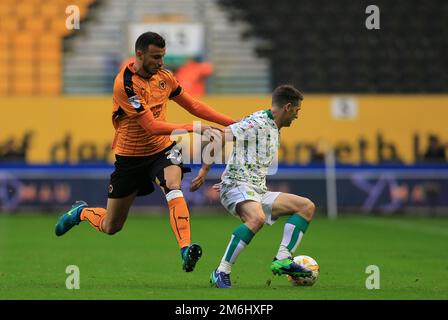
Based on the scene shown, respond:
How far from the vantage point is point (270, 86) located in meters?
28.2

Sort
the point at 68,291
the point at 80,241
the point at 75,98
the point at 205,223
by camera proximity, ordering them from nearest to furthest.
Result: the point at 68,291, the point at 80,241, the point at 205,223, the point at 75,98

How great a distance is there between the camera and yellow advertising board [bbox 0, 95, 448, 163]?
26.6 m

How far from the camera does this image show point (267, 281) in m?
10.2

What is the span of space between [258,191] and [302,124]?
17.6m

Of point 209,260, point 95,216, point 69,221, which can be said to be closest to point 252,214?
point 95,216

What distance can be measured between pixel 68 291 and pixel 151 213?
50.8 ft

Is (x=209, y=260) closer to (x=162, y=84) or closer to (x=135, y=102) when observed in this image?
(x=162, y=84)

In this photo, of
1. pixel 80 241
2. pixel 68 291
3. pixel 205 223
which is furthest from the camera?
pixel 205 223

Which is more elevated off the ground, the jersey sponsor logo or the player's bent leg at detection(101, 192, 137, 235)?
the jersey sponsor logo

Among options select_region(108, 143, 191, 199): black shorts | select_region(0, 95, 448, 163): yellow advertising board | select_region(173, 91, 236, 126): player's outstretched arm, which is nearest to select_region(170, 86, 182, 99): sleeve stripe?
select_region(173, 91, 236, 126): player's outstretched arm

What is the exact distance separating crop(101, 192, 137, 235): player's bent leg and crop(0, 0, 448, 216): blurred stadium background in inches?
519

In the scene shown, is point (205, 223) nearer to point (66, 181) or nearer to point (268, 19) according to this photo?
point (66, 181)

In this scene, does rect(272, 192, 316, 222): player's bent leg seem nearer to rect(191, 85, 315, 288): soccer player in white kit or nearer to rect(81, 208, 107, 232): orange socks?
rect(191, 85, 315, 288): soccer player in white kit

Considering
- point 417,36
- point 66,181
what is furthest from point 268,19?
point 66,181
